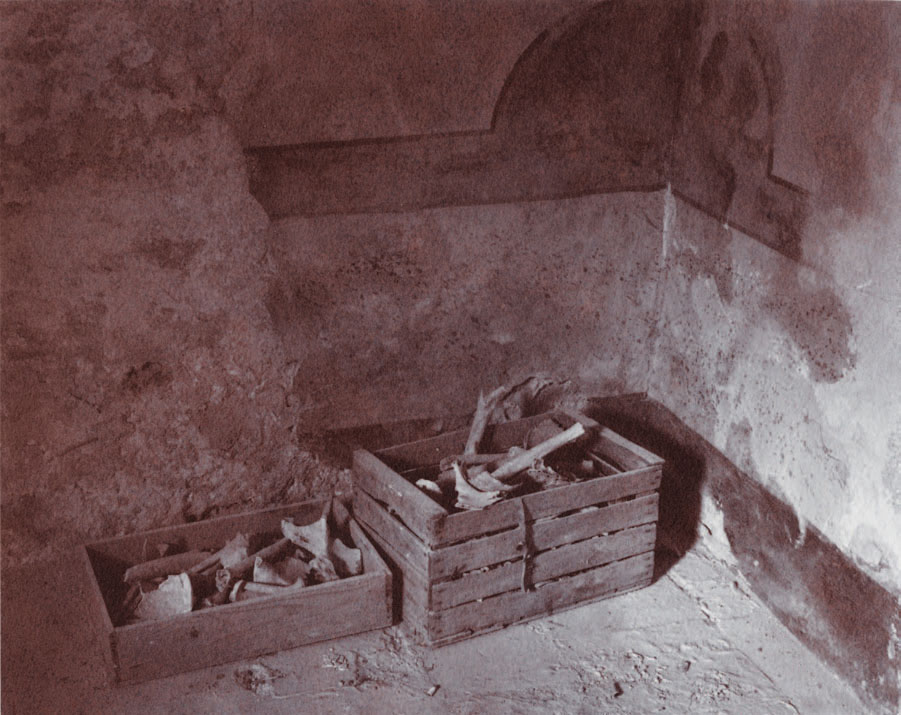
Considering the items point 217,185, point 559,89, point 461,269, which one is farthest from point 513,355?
point 217,185

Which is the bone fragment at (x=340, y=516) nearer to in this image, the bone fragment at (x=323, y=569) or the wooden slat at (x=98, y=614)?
the bone fragment at (x=323, y=569)

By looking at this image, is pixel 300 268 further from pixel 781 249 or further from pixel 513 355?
pixel 781 249

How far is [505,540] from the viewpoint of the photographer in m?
3.81

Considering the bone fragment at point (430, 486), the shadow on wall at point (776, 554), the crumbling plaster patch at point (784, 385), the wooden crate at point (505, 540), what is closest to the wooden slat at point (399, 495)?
the wooden crate at point (505, 540)

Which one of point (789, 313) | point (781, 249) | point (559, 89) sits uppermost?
point (559, 89)

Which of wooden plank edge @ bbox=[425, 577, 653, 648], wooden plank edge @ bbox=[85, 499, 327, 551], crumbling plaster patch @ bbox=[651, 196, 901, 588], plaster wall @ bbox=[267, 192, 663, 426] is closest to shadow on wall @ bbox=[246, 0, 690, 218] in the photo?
plaster wall @ bbox=[267, 192, 663, 426]

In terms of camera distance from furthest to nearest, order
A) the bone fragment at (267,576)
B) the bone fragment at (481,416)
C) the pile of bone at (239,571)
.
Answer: the bone fragment at (481,416), the bone fragment at (267,576), the pile of bone at (239,571)

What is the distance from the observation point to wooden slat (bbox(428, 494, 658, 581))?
12.2 feet

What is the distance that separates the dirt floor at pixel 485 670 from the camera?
3535 millimetres

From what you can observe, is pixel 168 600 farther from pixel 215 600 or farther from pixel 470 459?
pixel 470 459

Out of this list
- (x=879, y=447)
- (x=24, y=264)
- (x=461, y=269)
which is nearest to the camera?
Result: (x=879, y=447)

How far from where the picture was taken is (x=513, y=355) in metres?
4.59

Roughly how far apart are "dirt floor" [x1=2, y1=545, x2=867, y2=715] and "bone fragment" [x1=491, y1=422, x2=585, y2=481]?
25.7 inches

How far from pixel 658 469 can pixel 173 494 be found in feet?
7.11
